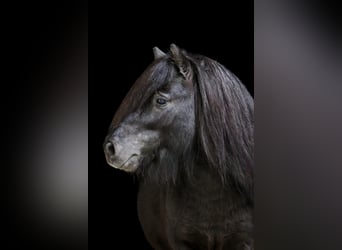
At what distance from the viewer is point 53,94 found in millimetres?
2137

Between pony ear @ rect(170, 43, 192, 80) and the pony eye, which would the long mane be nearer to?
pony ear @ rect(170, 43, 192, 80)

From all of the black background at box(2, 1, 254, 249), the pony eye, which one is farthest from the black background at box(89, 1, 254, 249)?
the pony eye

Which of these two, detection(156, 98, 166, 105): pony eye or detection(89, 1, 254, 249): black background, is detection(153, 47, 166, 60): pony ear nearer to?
detection(89, 1, 254, 249): black background

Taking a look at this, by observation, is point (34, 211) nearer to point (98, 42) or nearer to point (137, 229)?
point (137, 229)

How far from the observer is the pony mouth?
2148 millimetres

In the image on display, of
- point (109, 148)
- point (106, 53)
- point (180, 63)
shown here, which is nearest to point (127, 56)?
point (106, 53)

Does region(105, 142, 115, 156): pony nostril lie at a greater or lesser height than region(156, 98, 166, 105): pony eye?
lesser

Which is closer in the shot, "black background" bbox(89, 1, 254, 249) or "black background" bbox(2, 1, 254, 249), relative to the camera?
"black background" bbox(2, 1, 254, 249)

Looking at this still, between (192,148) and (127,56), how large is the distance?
473 millimetres

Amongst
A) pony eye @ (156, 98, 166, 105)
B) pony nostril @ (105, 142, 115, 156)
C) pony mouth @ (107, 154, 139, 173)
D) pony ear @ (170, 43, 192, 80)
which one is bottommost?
pony mouth @ (107, 154, 139, 173)

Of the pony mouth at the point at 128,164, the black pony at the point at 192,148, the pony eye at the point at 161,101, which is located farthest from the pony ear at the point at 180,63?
the pony mouth at the point at 128,164

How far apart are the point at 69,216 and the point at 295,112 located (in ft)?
3.49

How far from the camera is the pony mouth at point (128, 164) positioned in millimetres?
2148

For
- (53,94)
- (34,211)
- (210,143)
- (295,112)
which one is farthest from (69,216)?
(295,112)
